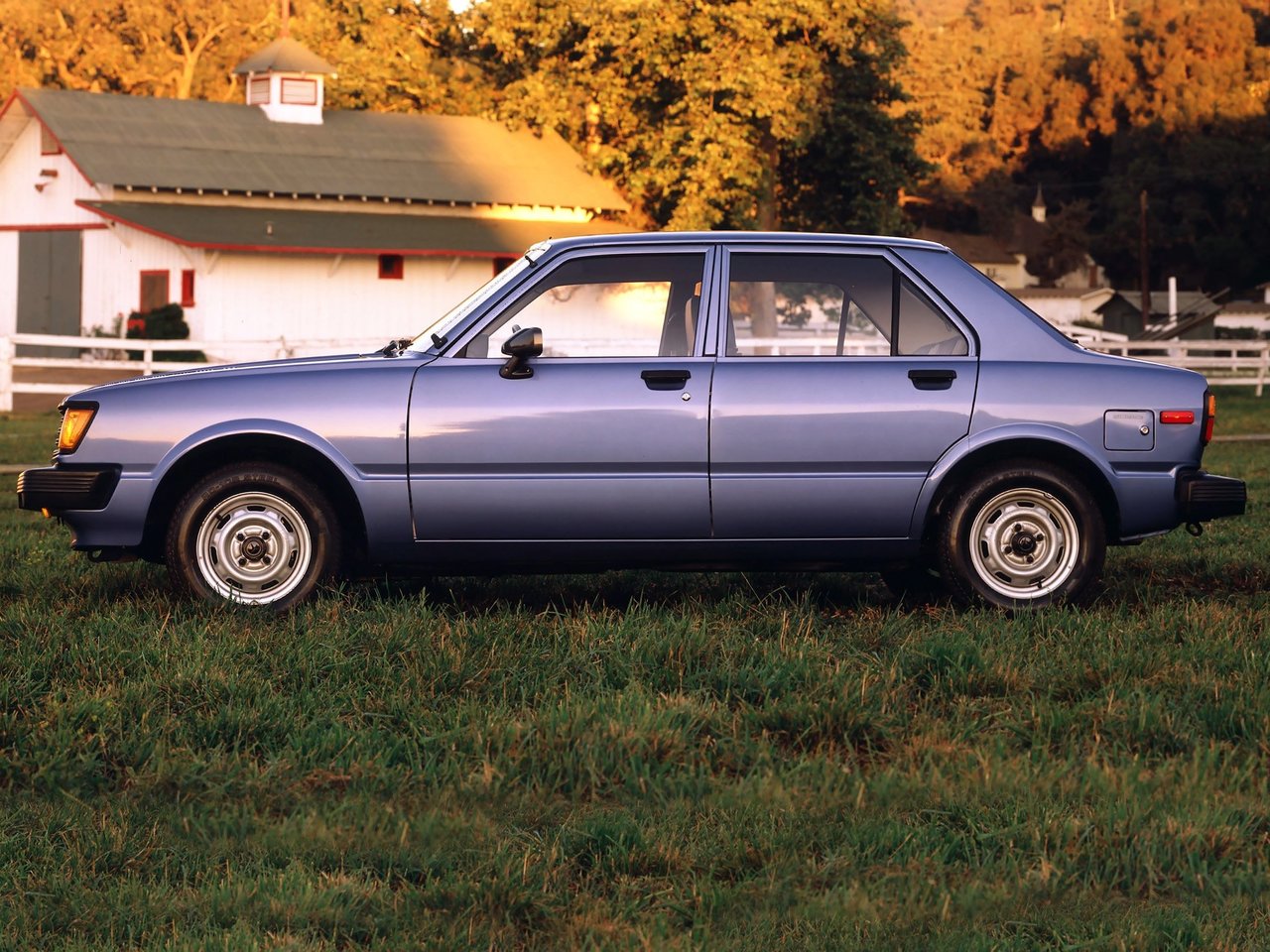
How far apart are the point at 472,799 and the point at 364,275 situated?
39115 mm

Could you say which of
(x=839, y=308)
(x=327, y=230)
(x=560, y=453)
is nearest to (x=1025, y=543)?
(x=839, y=308)

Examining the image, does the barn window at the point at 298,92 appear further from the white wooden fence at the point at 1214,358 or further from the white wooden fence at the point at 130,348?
the white wooden fence at the point at 1214,358

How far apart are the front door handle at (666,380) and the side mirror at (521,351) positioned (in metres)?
0.48

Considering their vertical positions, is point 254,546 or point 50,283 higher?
point 50,283

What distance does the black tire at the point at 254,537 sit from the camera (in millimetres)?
7590

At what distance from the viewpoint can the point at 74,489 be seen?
7.54m

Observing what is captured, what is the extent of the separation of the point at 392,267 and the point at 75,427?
3654 centimetres

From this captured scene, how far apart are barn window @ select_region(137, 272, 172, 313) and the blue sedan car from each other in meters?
34.1

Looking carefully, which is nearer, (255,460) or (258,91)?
(255,460)

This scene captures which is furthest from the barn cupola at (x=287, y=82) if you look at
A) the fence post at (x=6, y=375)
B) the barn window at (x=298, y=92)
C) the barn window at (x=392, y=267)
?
the fence post at (x=6, y=375)

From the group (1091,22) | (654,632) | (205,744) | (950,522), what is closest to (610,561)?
(654,632)

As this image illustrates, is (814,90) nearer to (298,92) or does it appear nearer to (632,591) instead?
(298,92)

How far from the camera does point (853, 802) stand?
500 centimetres

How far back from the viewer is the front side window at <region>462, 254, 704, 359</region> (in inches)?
305
